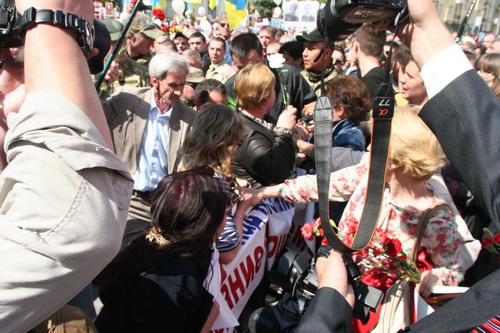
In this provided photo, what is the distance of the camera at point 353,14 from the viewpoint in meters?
1.02

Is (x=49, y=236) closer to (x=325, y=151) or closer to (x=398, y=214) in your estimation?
(x=325, y=151)

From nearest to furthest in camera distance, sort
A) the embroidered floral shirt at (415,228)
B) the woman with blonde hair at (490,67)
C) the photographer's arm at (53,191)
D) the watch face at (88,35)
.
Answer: the photographer's arm at (53,191), the watch face at (88,35), the embroidered floral shirt at (415,228), the woman with blonde hair at (490,67)

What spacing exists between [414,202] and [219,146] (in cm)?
115

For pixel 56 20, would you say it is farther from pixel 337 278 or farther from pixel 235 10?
pixel 235 10

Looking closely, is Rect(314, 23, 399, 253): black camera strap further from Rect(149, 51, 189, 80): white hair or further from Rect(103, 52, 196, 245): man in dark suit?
Rect(149, 51, 189, 80): white hair

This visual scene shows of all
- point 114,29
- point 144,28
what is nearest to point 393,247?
point 114,29

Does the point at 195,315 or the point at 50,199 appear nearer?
the point at 50,199

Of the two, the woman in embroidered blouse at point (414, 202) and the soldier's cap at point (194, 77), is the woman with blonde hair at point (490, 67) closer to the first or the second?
the woman in embroidered blouse at point (414, 202)

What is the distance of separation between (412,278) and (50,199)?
142 centimetres

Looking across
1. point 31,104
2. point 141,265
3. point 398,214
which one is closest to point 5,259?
point 31,104

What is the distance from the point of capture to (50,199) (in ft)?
1.80

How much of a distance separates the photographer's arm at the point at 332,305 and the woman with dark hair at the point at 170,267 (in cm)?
63

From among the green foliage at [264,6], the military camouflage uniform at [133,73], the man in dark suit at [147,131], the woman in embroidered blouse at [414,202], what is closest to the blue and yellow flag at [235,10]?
the military camouflage uniform at [133,73]

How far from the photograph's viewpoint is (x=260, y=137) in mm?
2832
